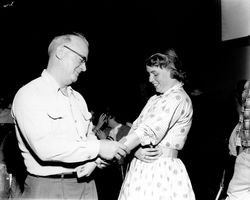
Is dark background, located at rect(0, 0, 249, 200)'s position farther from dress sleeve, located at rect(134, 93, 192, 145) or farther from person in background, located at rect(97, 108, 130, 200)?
dress sleeve, located at rect(134, 93, 192, 145)

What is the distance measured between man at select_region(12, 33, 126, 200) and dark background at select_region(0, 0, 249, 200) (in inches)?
111

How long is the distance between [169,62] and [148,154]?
70cm

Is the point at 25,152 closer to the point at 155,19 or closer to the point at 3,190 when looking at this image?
the point at 3,190

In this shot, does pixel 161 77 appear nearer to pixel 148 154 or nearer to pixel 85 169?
pixel 148 154

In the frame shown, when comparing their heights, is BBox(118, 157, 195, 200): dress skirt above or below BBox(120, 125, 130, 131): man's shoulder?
above

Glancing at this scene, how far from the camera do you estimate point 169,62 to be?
255 cm

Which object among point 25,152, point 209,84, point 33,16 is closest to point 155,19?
point 209,84

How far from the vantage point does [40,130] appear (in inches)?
71.2

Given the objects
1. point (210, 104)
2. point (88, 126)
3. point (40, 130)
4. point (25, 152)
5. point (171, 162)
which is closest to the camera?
point (40, 130)

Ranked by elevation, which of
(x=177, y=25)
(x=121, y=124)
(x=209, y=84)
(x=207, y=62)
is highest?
(x=177, y=25)

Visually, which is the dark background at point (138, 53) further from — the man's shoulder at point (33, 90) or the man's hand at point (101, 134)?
the man's shoulder at point (33, 90)

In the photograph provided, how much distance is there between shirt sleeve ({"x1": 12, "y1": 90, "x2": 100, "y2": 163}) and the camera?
1.81 m

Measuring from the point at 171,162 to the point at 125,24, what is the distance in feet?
13.9

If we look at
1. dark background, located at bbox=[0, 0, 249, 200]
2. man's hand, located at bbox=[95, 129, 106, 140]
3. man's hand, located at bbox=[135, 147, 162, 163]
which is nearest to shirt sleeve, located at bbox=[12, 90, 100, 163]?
man's hand, located at bbox=[135, 147, 162, 163]
